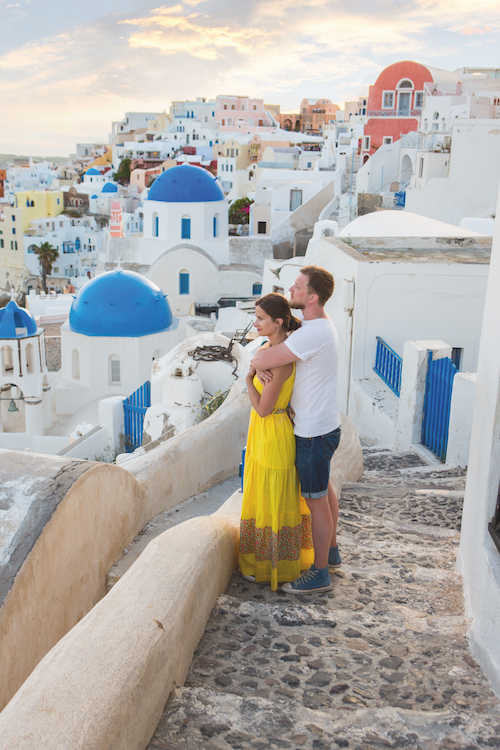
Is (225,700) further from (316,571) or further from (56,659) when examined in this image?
(316,571)

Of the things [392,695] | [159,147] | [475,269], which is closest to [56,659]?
[392,695]

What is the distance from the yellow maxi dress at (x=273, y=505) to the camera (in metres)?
3.03

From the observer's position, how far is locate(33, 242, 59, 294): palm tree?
50188 millimetres

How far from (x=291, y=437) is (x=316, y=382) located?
0.27m

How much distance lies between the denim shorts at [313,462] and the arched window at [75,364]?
1561 cm

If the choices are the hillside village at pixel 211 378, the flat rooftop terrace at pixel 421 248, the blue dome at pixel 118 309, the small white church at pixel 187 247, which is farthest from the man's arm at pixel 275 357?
the small white church at pixel 187 247

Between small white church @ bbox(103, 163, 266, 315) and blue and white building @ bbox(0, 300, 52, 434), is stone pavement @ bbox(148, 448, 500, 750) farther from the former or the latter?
small white church @ bbox(103, 163, 266, 315)

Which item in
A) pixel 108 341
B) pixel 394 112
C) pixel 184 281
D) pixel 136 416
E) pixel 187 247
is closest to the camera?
pixel 136 416

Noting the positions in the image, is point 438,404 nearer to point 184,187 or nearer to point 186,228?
point 186,228

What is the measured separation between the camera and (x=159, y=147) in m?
65.1

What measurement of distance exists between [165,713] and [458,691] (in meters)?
1.00

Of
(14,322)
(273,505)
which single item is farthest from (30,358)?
(273,505)

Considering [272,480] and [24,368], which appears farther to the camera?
[24,368]

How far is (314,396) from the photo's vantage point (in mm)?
3010
